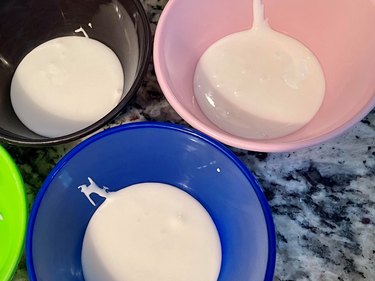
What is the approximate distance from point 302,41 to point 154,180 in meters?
→ 0.36

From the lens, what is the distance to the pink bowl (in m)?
0.79

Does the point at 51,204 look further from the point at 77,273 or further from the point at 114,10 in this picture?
the point at 114,10

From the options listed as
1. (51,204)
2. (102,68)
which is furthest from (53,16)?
(51,204)

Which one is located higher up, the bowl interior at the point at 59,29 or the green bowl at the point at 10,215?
the bowl interior at the point at 59,29

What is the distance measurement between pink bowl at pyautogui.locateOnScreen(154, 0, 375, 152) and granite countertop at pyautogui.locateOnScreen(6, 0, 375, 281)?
0.25 feet

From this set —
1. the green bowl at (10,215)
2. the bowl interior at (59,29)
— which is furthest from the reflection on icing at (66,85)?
the green bowl at (10,215)

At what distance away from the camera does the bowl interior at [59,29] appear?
902mm

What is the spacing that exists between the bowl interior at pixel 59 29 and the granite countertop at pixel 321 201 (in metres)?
0.11

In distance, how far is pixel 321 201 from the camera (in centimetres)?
89

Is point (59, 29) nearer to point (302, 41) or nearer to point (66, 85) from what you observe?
point (66, 85)

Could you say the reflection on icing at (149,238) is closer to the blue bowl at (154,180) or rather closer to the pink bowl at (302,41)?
the blue bowl at (154,180)

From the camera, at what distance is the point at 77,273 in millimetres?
903

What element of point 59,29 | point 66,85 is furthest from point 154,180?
point 59,29

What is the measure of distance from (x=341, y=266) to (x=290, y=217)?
0.11 meters
